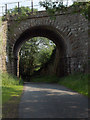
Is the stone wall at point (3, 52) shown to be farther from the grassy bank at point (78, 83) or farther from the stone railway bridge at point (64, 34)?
the grassy bank at point (78, 83)

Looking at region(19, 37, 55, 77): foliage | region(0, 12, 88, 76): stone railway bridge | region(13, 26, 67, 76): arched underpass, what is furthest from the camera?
region(19, 37, 55, 77): foliage

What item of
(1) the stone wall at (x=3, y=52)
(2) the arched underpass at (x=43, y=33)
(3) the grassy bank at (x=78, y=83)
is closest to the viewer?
(3) the grassy bank at (x=78, y=83)

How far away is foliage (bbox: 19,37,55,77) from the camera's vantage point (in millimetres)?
28547

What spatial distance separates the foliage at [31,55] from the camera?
28547 millimetres

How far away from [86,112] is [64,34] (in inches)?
459

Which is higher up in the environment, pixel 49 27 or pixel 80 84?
pixel 49 27

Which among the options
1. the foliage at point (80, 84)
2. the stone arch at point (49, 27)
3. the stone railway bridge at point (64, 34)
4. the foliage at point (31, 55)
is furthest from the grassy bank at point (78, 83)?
the foliage at point (31, 55)

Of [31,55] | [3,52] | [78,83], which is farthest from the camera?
[31,55]

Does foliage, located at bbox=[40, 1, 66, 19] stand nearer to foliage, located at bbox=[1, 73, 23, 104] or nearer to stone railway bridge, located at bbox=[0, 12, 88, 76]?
foliage, located at bbox=[1, 73, 23, 104]

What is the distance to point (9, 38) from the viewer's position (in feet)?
53.0

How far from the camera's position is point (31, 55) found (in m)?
28.5

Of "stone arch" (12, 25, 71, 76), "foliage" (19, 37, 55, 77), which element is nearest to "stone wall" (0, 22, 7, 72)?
"stone arch" (12, 25, 71, 76)

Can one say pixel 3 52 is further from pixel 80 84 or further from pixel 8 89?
pixel 80 84

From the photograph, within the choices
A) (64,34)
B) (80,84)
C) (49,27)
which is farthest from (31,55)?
(80,84)
